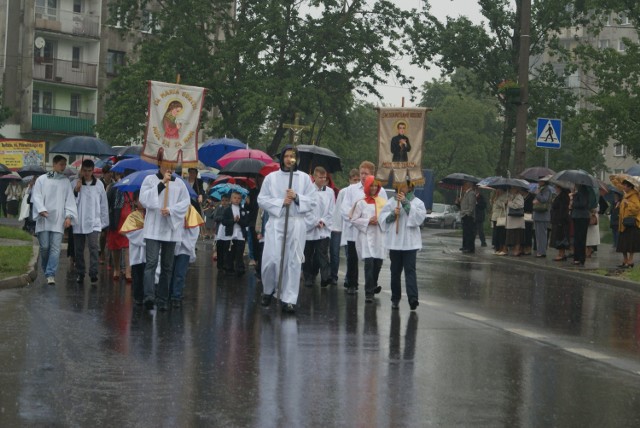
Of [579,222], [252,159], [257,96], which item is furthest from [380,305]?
[257,96]

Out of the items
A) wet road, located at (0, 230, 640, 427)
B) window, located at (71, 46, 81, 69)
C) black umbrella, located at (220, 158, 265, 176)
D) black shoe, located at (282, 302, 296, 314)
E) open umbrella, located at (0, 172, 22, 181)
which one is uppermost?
window, located at (71, 46, 81, 69)

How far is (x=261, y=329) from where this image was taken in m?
12.0

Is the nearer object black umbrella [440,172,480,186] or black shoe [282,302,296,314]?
black shoe [282,302,296,314]

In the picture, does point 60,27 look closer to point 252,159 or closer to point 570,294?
point 252,159

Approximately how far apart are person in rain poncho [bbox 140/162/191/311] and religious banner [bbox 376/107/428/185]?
3325mm

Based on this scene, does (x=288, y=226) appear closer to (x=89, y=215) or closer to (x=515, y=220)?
(x=89, y=215)

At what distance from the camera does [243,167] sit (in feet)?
70.8

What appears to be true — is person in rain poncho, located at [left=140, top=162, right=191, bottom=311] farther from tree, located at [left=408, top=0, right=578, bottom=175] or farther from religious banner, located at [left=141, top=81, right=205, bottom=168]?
tree, located at [left=408, top=0, right=578, bottom=175]

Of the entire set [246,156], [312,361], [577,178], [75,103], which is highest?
[75,103]

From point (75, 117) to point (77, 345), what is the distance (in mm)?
64382

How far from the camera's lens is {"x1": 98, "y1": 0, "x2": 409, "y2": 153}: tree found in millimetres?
44906

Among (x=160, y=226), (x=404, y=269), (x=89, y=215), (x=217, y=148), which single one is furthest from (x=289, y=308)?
(x=217, y=148)

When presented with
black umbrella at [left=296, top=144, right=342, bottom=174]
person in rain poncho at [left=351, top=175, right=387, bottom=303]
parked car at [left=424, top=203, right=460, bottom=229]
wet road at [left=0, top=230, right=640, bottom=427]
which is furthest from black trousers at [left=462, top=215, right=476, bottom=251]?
parked car at [left=424, top=203, right=460, bottom=229]

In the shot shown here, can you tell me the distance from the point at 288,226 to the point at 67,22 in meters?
60.0
